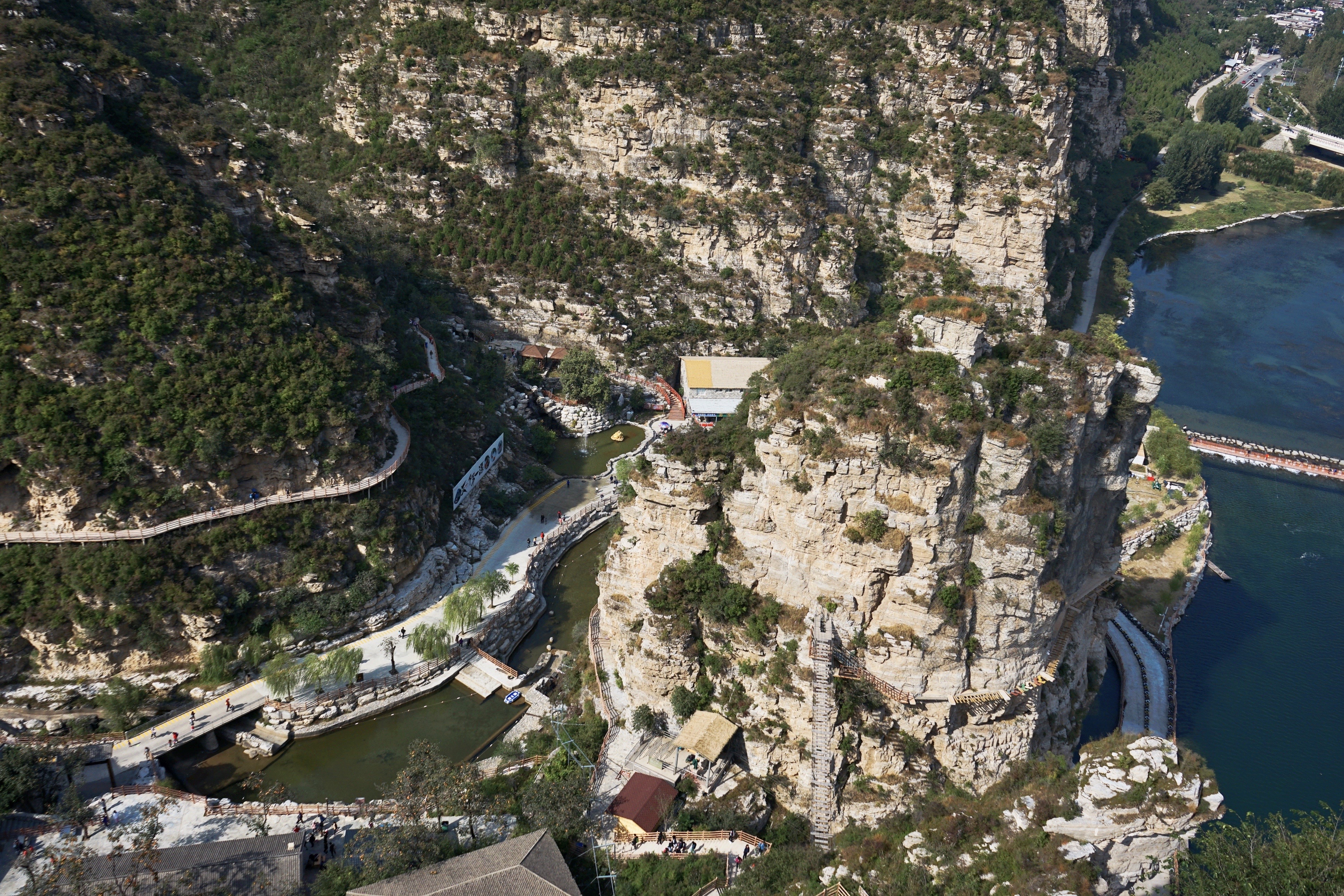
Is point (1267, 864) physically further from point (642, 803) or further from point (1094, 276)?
point (1094, 276)

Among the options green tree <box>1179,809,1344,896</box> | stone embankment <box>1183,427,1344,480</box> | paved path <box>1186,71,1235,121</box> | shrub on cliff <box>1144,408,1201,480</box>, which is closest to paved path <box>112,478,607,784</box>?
green tree <box>1179,809,1344,896</box>

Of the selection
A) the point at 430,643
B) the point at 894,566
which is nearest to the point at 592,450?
the point at 430,643

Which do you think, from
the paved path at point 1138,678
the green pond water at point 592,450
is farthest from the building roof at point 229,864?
the paved path at point 1138,678

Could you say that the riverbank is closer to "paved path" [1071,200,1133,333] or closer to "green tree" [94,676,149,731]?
"paved path" [1071,200,1133,333]

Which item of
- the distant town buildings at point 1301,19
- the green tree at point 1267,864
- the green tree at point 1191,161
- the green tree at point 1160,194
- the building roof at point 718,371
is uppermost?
the distant town buildings at point 1301,19

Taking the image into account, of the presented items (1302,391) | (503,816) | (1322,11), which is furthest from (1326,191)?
(503,816)

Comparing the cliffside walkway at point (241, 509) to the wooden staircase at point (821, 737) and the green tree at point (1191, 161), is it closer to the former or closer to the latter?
the wooden staircase at point (821, 737)

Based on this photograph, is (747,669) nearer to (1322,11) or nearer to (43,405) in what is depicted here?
(43,405)
